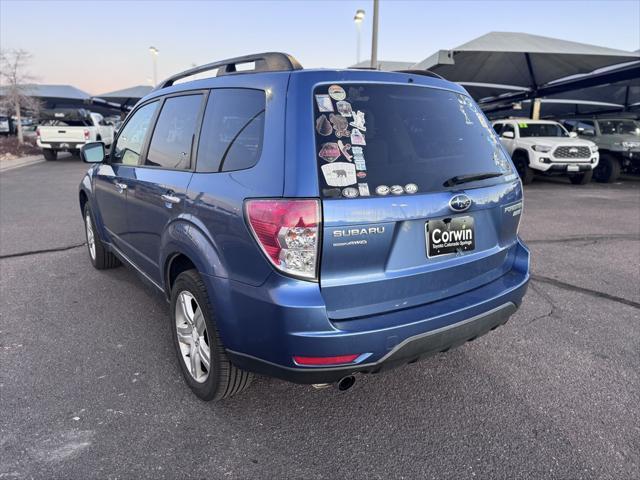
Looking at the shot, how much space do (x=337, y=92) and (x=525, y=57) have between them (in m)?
17.3

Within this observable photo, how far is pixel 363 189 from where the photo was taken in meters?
2.19

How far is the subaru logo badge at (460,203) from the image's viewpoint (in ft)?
7.86

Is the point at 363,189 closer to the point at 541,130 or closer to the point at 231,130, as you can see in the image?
the point at 231,130

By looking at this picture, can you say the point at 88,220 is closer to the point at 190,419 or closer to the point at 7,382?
the point at 7,382

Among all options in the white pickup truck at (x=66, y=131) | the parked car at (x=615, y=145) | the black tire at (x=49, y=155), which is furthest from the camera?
the black tire at (x=49, y=155)

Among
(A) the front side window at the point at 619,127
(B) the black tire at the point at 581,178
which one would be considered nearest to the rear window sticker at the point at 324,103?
(B) the black tire at the point at 581,178

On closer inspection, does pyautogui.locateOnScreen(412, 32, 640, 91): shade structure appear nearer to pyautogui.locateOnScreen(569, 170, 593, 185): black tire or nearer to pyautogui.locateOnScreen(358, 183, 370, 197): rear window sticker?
pyautogui.locateOnScreen(569, 170, 593, 185): black tire

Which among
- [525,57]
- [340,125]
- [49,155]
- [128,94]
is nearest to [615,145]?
[525,57]

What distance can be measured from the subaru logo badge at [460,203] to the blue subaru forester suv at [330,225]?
3 cm

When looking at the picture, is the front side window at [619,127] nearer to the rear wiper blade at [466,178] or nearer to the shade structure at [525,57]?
the shade structure at [525,57]

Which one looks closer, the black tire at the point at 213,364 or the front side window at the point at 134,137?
the black tire at the point at 213,364

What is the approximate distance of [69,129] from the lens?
19.0 metres

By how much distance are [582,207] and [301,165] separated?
30.4 feet

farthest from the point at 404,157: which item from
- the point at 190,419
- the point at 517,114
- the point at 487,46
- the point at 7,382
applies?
the point at 517,114
